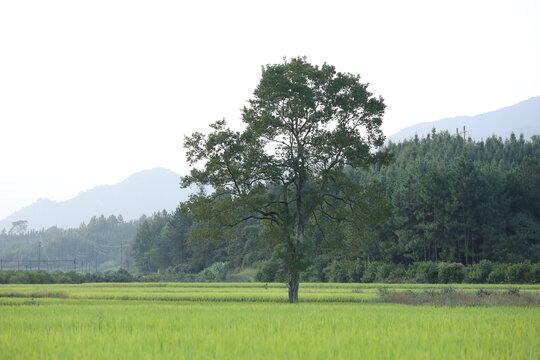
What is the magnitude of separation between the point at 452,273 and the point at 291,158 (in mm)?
38092

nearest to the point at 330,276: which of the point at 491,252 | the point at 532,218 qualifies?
the point at 491,252

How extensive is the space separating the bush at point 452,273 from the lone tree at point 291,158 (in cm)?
3297

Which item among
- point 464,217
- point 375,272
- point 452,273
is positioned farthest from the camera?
point 464,217

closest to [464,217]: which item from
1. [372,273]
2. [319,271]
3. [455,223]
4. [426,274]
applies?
[455,223]

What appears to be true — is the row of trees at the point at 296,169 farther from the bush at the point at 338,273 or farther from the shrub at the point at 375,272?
the bush at the point at 338,273

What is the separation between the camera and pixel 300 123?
33.6 metres

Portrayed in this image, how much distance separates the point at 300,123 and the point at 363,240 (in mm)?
9097

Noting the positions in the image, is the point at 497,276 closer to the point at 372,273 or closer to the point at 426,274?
the point at 426,274

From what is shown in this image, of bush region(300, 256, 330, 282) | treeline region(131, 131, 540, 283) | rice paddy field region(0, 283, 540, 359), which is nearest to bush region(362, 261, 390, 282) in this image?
treeline region(131, 131, 540, 283)

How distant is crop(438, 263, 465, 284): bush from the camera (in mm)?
62000

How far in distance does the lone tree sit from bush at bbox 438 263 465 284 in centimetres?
3297

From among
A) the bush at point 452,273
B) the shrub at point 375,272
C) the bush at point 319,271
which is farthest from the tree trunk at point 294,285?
the bush at point 319,271

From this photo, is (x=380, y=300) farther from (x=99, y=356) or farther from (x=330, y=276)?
(x=330, y=276)

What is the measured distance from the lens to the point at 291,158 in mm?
33344
